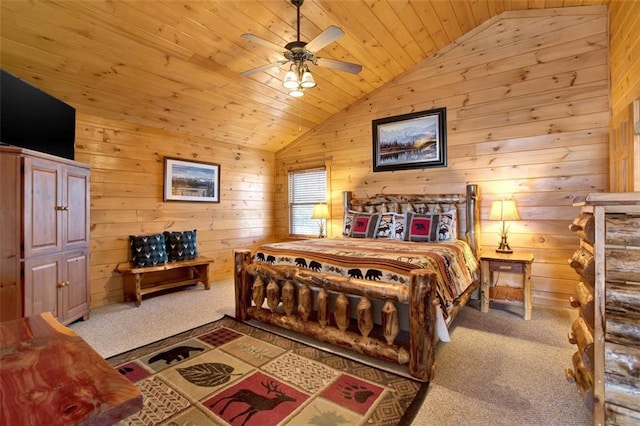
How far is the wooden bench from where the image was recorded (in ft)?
11.9

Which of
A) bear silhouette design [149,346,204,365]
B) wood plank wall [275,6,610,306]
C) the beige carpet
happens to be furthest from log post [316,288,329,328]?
wood plank wall [275,6,610,306]

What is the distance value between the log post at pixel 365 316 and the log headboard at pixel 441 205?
81.7 inches

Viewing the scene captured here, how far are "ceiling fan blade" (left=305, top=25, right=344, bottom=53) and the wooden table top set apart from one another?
226 cm

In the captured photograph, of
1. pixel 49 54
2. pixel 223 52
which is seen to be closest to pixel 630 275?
pixel 223 52

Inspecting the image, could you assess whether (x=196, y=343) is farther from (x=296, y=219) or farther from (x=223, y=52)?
(x=296, y=219)

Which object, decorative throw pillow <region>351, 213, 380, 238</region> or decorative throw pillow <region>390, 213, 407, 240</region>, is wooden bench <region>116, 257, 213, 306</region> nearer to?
decorative throw pillow <region>351, 213, 380, 238</region>

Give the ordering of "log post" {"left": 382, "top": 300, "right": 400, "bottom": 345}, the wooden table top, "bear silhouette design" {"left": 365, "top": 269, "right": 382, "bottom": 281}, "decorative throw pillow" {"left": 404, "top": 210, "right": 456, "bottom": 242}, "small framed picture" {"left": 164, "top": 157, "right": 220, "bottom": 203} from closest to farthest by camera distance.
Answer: the wooden table top < "log post" {"left": 382, "top": 300, "right": 400, "bottom": 345} < "bear silhouette design" {"left": 365, "top": 269, "right": 382, "bottom": 281} < "decorative throw pillow" {"left": 404, "top": 210, "right": 456, "bottom": 242} < "small framed picture" {"left": 164, "top": 157, "right": 220, "bottom": 203}

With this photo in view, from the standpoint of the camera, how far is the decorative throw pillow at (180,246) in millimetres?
4129

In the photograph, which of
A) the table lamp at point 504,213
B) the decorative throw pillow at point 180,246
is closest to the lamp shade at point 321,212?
the decorative throw pillow at point 180,246

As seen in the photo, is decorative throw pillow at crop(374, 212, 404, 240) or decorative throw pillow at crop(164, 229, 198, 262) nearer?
decorative throw pillow at crop(374, 212, 404, 240)

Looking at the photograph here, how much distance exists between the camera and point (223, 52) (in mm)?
3209

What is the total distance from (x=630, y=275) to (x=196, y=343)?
2882mm

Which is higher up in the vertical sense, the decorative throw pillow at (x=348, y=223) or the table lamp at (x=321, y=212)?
the table lamp at (x=321, y=212)

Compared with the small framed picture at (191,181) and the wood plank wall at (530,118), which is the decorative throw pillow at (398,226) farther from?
the small framed picture at (191,181)
